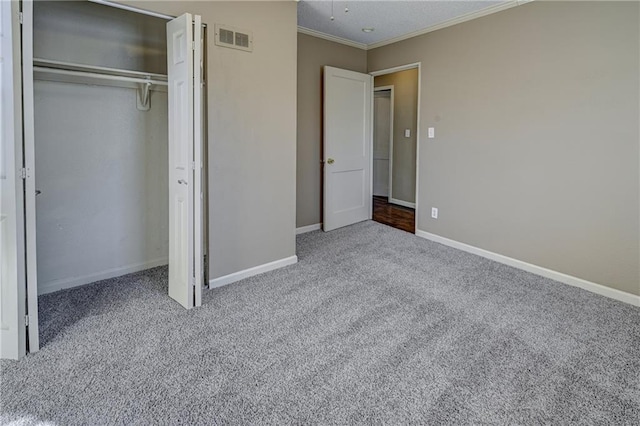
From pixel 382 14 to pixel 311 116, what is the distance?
1410 millimetres

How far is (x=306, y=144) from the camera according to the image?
4.82 m

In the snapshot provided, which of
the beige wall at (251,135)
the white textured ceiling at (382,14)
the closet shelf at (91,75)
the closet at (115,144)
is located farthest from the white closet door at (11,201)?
the white textured ceiling at (382,14)

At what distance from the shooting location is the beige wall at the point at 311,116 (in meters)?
4.66

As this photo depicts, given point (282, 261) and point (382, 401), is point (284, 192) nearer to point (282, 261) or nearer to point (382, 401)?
point (282, 261)

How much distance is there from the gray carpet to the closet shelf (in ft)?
5.31

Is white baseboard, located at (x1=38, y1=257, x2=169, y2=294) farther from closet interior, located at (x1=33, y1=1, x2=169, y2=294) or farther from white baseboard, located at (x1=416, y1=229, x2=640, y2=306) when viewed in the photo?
white baseboard, located at (x1=416, y1=229, x2=640, y2=306)

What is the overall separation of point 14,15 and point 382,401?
2.62m

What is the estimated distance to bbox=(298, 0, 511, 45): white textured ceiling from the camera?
3.66 m

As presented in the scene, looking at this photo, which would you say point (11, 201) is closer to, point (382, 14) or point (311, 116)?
point (311, 116)

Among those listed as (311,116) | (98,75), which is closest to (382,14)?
(311,116)

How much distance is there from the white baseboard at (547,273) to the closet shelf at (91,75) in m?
3.36

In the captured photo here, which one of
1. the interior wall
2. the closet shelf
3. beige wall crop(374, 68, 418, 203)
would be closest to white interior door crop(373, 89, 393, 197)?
beige wall crop(374, 68, 418, 203)

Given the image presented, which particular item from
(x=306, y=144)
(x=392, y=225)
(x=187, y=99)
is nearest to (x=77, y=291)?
(x=187, y=99)

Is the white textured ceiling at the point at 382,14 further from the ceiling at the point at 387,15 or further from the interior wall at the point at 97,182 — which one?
the interior wall at the point at 97,182
